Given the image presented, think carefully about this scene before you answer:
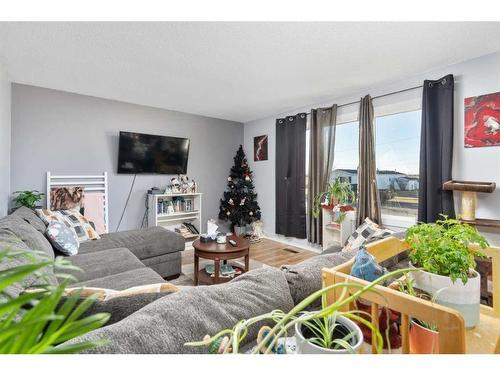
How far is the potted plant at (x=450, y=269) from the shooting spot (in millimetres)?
728

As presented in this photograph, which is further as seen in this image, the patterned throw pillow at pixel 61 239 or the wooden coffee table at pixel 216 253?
the wooden coffee table at pixel 216 253

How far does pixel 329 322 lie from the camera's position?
1.77ft

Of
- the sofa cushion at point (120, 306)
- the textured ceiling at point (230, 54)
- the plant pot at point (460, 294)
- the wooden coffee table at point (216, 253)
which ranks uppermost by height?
the textured ceiling at point (230, 54)

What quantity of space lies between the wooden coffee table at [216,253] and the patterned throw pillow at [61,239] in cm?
115

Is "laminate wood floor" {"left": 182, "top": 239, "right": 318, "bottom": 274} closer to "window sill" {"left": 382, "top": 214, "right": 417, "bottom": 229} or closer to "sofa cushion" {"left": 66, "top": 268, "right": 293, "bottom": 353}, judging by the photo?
"window sill" {"left": 382, "top": 214, "right": 417, "bottom": 229}

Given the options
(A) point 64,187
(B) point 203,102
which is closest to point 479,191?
(B) point 203,102

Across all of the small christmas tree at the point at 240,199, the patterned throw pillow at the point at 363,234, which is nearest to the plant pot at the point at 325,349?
the patterned throw pillow at the point at 363,234

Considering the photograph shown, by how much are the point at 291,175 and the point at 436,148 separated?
2112 mm

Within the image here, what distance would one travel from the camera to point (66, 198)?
11.1ft

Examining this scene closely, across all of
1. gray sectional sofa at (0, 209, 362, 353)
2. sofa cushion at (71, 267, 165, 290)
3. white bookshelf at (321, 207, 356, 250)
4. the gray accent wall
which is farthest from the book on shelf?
sofa cushion at (71, 267, 165, 290)

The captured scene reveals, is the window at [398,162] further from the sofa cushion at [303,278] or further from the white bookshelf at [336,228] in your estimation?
the sofa cushion at [303,278]

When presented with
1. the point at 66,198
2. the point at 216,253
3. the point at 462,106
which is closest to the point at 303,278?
the point at 216,253

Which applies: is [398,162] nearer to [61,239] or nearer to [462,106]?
[462,106]
